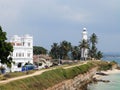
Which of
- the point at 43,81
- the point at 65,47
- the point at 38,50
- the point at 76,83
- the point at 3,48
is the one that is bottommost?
the point at 76,83

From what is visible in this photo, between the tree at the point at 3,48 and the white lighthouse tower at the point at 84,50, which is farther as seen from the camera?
the white lighthouse tower at the point at 84,50

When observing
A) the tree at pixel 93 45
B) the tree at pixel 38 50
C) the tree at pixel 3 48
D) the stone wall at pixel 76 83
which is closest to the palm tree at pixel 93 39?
the tree at pixel 93 45

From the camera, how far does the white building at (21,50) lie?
99188 millimetres

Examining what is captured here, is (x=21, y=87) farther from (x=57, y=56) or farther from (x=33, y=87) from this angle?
(x=57, y=56)

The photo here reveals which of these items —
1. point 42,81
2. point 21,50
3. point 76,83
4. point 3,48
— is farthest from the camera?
point 21,50

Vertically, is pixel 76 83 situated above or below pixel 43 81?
below

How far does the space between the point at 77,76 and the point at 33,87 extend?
3039cm

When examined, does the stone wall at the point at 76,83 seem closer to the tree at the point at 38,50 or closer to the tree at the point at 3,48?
the tree at the point at 3,48

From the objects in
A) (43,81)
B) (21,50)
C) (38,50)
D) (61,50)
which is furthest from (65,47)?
(43,81)

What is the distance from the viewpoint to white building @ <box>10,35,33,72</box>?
99.2m

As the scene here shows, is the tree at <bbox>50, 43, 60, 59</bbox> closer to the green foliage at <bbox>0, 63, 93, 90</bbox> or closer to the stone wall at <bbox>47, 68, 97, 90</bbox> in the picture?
the stone wall at <bbox>47, 68, 97, 90</bbox>

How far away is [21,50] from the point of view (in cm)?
10144

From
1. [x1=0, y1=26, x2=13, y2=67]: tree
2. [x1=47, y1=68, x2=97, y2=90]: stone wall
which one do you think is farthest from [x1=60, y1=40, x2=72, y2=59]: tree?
[x1=0, y1=26, x2=13, y2=67]: tree

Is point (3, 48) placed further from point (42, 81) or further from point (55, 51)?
point (55, 51)
